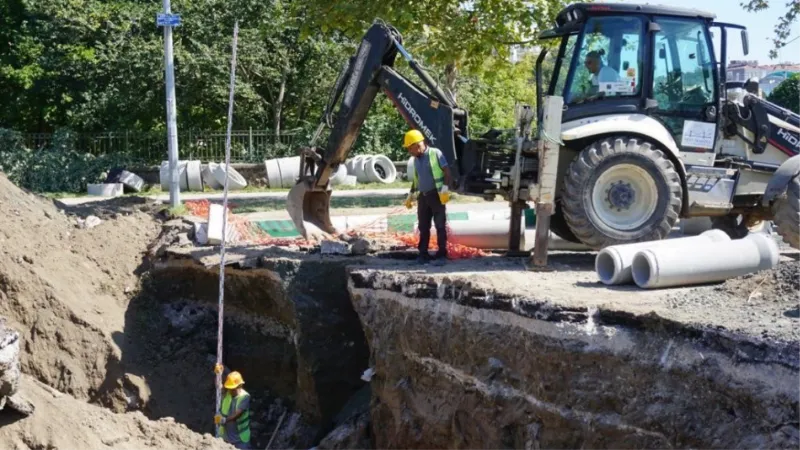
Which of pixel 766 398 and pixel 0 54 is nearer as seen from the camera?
pixel 766 398

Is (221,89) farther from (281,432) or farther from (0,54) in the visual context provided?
(281,432)

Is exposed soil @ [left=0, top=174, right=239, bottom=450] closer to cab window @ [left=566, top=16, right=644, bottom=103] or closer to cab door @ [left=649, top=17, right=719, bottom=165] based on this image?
cab window @ [left=566, top=16, right=644, bottom=103]

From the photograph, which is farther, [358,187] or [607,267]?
[358,187]

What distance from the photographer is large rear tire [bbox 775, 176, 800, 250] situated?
9359mm

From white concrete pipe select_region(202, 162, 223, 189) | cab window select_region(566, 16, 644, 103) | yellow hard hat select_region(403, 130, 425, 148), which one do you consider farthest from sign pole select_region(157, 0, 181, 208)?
cab window select_region(566, 16, 644, 103)

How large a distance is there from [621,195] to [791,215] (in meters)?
1.65

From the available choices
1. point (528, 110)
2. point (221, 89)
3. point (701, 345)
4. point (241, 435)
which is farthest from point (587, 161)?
point (221, 89)

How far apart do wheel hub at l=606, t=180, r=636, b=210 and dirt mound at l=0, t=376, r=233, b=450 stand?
4670 millimetres

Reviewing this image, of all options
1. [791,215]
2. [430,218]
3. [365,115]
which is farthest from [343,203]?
[791,215]

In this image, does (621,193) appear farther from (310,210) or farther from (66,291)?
(66,291)

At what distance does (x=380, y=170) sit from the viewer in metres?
26.3

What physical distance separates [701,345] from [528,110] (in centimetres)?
400

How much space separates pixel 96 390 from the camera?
10.6 metres

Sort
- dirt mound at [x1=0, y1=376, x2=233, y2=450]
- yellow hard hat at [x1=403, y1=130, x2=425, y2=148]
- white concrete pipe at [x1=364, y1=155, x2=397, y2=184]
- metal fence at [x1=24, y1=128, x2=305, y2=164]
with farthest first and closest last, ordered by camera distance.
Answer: metal fence at [x1=24, y1=128, x2=305, y2=164]
white concrete pipe at [x1=364, y1=155, x2=397, y2=184]
yellow hard hat at [x1=403, y1=130, x2=425, y2=148]
dirt mound at [x1=0, y1=376, x2=233, y2=450]
